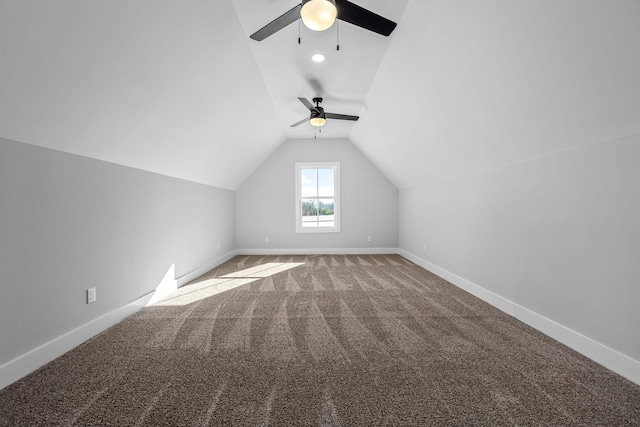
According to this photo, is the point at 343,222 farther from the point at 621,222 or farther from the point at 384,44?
the point at 621,222

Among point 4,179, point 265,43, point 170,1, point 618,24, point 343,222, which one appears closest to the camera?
point 618,24

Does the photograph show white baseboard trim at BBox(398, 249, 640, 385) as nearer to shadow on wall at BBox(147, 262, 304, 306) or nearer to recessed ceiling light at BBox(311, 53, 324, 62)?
shadow on wall at BBox(147, 262, 304, 306)

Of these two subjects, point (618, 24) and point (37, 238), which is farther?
point (37, 238)

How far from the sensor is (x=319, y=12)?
174cm

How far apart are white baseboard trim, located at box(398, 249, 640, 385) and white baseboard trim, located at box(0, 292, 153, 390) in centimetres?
397

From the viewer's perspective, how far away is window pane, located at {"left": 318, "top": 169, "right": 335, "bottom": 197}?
6898mm

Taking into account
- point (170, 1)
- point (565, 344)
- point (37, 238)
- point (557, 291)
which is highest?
point (170, 1)

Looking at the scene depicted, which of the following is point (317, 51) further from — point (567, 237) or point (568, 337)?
point (568, 337)

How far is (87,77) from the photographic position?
1866 millimetres

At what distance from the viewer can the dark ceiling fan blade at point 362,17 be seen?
189cm

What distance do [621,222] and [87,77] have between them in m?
3.75

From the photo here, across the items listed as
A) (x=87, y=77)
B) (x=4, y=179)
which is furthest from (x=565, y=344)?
(x=4, y=179)

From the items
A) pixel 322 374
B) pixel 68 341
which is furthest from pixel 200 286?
pixel 322 374

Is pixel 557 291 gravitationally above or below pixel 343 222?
below
